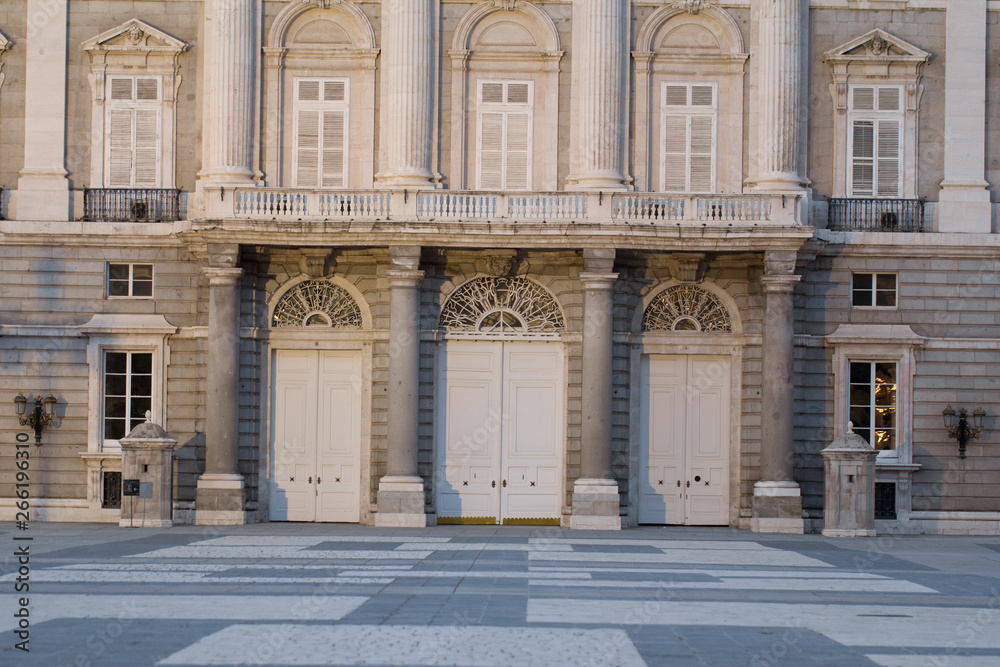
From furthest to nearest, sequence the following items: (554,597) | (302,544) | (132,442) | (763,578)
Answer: (132,442), (302,544), (763,578), (554,597)

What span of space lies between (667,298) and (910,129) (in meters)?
6.42

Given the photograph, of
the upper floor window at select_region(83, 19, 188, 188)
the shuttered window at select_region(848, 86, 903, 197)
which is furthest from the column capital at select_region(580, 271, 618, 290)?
the upper floor window at select_region(83, 19, 188, 188)

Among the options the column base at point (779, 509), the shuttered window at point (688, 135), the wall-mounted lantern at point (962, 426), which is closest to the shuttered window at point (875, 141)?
the shuttered window at point (688, 135)

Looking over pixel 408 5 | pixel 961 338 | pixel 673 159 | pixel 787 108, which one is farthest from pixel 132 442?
pixel 961 338

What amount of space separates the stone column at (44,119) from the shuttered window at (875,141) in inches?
671

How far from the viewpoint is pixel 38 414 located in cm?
2569

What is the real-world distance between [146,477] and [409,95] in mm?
9514

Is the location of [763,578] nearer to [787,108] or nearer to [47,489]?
[787,108]

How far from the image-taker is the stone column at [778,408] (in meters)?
24.7

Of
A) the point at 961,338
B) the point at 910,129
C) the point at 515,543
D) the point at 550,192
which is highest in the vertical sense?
the point at 910,129

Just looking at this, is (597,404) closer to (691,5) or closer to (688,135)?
(688,135)

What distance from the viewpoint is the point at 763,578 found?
627 inches

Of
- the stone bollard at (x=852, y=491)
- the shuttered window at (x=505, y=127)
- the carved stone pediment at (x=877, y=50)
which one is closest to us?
the stone bollard at (x=852, y=491)

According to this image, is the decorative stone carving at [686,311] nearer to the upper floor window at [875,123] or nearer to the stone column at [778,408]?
the stone column at [778,408]
